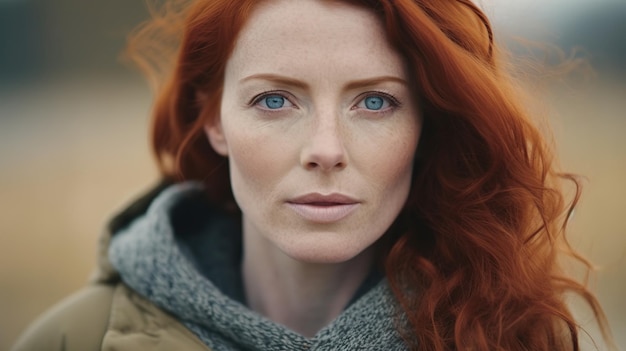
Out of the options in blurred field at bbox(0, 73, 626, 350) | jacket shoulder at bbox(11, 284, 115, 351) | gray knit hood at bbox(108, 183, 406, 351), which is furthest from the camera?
blurred field at bbox(0, 73, 626, 350)

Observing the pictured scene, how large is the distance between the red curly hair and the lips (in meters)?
0.28

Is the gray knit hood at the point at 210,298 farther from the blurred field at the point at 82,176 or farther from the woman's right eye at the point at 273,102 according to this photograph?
the blurred field at the point at 82,176

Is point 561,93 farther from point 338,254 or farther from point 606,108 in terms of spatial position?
point 606,108

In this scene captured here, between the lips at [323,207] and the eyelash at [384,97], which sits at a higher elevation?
the eyelash at [384,97]

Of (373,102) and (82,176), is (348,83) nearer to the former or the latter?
(373,102)

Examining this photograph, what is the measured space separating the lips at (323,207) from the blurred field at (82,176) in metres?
2.36

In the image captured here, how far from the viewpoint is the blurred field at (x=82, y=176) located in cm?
469

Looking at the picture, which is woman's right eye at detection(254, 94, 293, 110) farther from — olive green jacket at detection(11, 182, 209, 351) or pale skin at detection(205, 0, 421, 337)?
olive green jacket at detection(11, 182, 209, 351)

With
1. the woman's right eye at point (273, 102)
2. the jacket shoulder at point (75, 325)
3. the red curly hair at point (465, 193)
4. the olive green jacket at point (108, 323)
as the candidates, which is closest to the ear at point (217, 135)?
the red curly hair at point (465, 193)

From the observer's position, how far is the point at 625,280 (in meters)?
4.29

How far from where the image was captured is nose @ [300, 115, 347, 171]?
1.61 meters

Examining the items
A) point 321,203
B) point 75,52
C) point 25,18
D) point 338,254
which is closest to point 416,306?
point 338,254

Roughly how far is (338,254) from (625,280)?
3.17 metres

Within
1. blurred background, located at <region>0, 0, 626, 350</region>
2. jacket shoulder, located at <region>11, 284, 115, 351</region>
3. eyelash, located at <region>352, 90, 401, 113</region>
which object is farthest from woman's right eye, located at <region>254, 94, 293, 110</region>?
blurred background, located at <region>0, 0, 626, 350</region>
